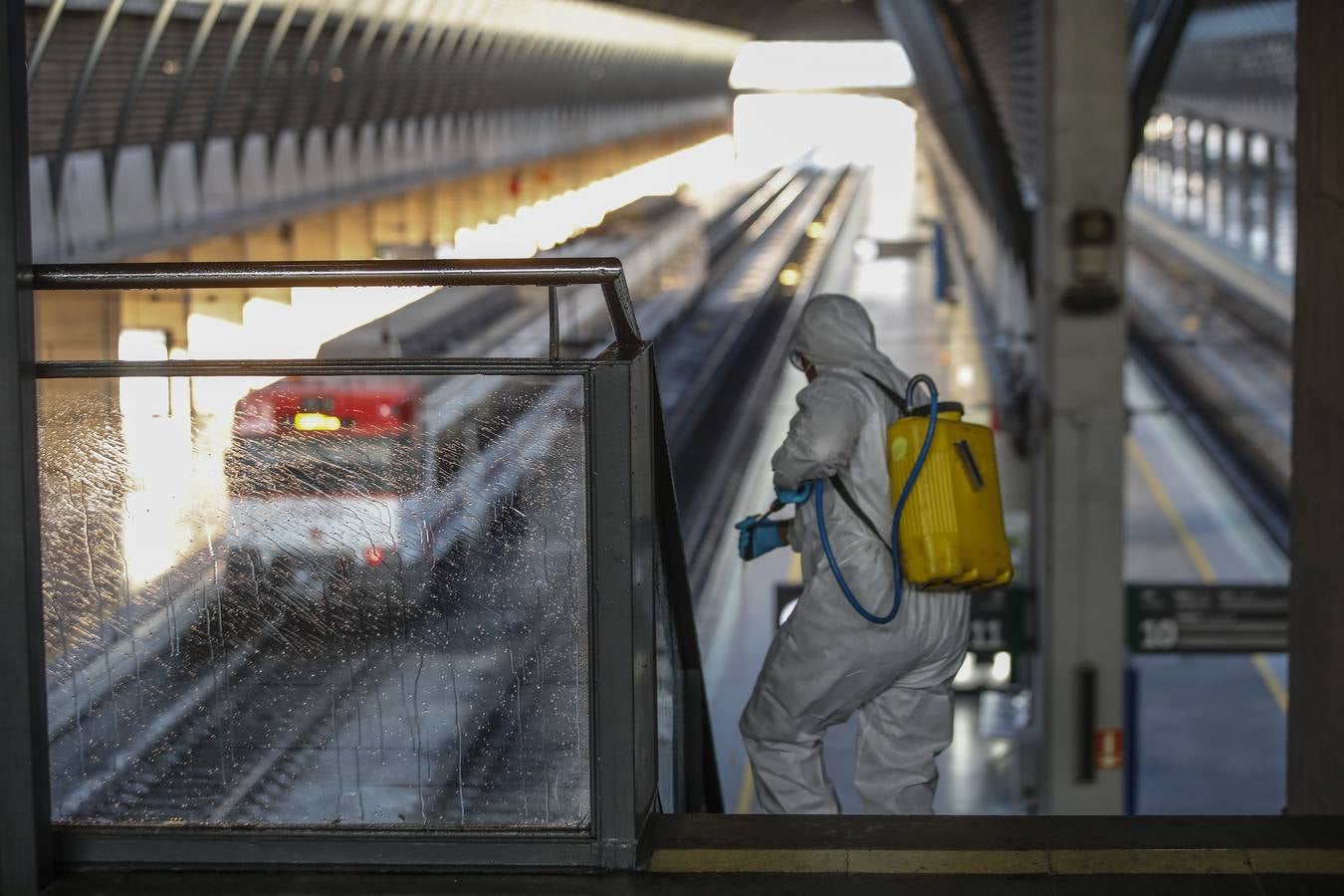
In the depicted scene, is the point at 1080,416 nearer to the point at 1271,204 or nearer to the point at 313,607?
the point at 313,607

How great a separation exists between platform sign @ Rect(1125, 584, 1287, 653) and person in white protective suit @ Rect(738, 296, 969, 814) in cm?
623

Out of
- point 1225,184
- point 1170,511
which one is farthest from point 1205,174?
point 1170,511

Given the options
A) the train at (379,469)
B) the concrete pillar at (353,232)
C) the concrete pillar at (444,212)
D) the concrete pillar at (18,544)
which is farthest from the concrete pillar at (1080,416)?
the concrete pillar at (444,212)

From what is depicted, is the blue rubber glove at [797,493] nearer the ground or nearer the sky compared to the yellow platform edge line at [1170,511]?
nearer the sky

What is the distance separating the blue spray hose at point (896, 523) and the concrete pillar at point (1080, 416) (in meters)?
5.50

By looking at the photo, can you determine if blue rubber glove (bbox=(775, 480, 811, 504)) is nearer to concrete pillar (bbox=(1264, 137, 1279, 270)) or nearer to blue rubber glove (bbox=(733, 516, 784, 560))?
blue rubber glove (bbox=(733, 516, 784, 560))

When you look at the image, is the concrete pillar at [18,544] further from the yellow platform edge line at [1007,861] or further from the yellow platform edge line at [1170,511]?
the yellow platform edge line at [1170,511]

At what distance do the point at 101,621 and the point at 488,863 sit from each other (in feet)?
2.70

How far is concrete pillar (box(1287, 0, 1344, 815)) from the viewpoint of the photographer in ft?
15.2

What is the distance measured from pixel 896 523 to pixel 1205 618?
6970 millimetres

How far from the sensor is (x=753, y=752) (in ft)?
14.9

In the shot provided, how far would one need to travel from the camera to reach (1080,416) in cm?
980

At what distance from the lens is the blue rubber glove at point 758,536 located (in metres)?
4.57

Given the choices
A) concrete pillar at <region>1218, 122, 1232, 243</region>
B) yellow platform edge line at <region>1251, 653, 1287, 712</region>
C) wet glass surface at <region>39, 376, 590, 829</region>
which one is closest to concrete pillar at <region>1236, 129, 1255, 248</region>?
concrete pillar at <region>1218, 122, 1232, 243</region>
